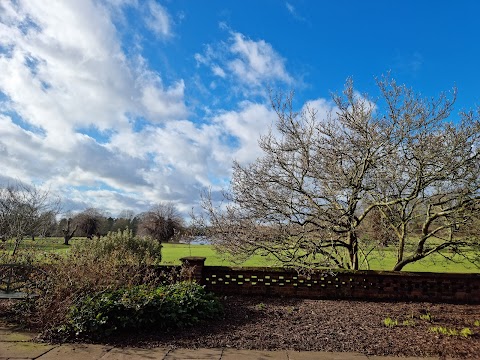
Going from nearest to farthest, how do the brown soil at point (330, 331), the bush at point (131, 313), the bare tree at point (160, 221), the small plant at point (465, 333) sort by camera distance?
the brown soil at point (330, 331), the bush at point (131, 313), the small plant at point (465, 333), the bare tree at point (160, 221)

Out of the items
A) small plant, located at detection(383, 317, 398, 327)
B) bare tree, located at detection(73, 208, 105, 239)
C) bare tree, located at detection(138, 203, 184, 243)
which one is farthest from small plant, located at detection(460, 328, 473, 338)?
bare tree, located at detection(73, 208, 105, 239)

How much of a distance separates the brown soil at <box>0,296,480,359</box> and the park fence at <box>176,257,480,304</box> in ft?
2.66

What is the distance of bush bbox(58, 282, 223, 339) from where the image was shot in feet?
16.8

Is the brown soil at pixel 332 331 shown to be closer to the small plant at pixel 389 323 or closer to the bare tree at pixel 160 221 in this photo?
the small plant at pixel 389 323

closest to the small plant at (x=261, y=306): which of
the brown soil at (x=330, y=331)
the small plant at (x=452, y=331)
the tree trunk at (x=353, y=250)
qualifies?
the brown soil at (x=330, y=331)

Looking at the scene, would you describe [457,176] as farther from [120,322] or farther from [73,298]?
[73,298]

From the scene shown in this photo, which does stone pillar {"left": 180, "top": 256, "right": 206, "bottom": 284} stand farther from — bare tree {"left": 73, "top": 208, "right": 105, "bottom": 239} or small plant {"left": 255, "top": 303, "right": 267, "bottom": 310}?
bare tree {"left": 73, "top": 208, "right": 105, "bottom": 239}

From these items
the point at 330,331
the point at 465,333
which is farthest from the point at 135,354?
the point at 465,333

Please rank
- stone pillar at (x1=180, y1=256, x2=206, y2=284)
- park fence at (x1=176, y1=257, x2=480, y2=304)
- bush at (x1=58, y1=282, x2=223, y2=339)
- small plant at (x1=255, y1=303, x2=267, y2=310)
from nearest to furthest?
bush at (x1=58, y1=282, x2=223, y2=339) → small plant at (x1=255, y1=303, x2=267, y2=310) → stone pillar at (x1=180, y1=256, x2=206, y2=284) → park fence at (x1=176, y1=257, x2=480, y2=304)

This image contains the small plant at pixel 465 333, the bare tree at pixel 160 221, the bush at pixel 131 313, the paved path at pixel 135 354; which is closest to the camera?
the paved path at pixel 135 354

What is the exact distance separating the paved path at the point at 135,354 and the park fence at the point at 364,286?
12.3 ft

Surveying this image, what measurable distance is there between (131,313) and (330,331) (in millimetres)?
3025

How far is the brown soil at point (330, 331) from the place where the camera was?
4848 millimetres

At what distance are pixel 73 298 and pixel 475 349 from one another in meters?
5.87
